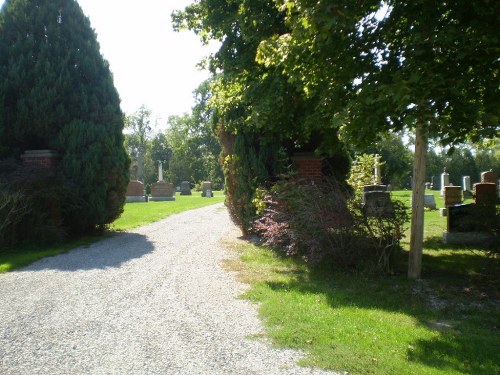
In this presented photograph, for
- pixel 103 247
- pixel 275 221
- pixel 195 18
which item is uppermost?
pixel 195 18

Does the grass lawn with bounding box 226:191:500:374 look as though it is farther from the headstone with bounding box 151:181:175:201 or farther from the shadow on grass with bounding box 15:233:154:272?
the headstone with bounding box 151:181:175:201

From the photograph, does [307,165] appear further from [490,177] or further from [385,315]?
[490,177]

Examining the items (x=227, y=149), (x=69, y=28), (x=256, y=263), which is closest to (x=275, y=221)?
(x=256, y=263)

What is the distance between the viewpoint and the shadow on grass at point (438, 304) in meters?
4.39

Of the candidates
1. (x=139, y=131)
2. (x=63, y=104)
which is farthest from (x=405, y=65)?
(x=139, y=131)

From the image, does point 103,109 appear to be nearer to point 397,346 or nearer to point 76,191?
point 76,191

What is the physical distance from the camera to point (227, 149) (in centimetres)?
1370

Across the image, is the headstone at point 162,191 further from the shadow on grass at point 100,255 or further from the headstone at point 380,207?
the headstone at point 380,207

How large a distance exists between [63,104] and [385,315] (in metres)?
10.9

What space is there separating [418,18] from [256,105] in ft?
12.1

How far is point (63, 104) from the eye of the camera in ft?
42.6

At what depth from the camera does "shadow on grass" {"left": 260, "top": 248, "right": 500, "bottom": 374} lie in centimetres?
439

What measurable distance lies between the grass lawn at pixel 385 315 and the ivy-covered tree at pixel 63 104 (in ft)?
18.5

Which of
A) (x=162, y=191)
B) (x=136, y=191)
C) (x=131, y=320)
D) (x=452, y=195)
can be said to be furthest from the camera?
(x=162, y=191)
